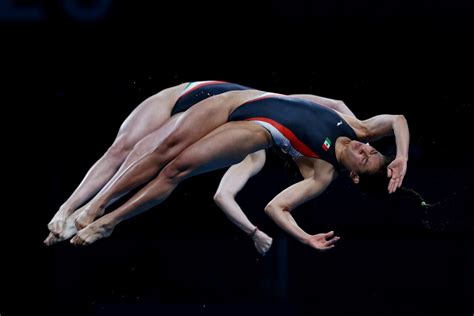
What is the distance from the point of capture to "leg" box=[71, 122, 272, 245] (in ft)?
12.6

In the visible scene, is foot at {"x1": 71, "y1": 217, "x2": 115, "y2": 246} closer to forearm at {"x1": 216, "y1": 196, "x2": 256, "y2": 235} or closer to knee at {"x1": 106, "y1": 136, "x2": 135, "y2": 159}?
knee at {"x1": 106, "y1": 136, "x2": 135, "y2": 159}

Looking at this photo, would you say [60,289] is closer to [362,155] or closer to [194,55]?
[194,55]

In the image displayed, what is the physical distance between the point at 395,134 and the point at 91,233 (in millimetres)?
1608

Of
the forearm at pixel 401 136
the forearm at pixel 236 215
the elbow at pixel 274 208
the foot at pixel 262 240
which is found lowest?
the foot at pixel 262 240

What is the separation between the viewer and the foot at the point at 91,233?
3.79 meters

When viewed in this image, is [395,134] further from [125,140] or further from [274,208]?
[125,140]

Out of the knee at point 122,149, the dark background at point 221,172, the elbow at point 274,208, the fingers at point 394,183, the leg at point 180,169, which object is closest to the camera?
the fingers at point 394,183

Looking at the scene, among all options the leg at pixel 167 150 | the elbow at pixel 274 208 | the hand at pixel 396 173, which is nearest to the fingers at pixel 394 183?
the hand at pixel 396 173

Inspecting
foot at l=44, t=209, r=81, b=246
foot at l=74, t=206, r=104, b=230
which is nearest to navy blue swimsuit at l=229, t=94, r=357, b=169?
foot at l=74, t=206, r=104, b=230

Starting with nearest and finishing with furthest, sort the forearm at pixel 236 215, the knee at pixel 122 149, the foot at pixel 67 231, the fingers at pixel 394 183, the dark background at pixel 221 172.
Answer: the fingers at pixel 394 183 < the foot at pixel 67 231 < the knee at pixel 122 149 < the forearm at pixel 236 215 < the dark background at pixel 221 172

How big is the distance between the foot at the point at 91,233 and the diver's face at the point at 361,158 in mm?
1313

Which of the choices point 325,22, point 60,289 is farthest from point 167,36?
point 60,289

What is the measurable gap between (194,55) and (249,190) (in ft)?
3.49

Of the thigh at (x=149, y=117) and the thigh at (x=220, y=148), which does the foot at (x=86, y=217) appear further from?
the thigh at (x=149, y=117)
